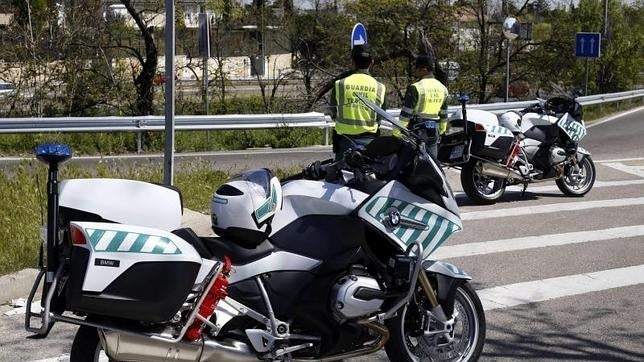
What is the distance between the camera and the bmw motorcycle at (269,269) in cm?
A: 414

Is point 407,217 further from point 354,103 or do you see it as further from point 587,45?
point 587,45

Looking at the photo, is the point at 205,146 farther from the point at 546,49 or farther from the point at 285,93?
the point at 546,49

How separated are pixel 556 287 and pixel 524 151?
13.9ft

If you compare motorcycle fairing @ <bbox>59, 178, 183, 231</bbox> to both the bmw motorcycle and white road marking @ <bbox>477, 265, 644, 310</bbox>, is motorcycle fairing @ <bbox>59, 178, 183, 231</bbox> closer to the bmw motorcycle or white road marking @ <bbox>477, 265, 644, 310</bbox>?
the bmw motorcycle

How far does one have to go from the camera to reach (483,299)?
7.13 m

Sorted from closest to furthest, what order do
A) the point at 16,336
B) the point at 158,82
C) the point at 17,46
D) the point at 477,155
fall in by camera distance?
the point at 16,336
the point at 477,155
the point at 17,46
the point at 158,82

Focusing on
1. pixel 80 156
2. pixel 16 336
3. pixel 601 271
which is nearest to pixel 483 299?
pixel 601 271

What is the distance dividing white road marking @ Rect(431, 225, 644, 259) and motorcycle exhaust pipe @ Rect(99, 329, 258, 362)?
4200 mm

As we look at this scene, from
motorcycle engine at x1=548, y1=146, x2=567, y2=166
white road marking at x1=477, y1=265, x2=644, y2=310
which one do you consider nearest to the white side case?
white road marking at x1=477, y1=265, x2=644, y2=310

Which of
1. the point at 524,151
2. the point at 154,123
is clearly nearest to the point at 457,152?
the point at 524,151

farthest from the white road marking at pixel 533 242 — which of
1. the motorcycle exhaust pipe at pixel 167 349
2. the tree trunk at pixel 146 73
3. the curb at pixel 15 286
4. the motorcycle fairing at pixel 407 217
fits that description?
the tree trunk at pixel 146 73

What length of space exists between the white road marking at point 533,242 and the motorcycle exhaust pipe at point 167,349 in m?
4.20

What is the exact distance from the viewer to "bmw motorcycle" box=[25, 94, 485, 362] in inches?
163

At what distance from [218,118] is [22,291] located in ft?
43.7
